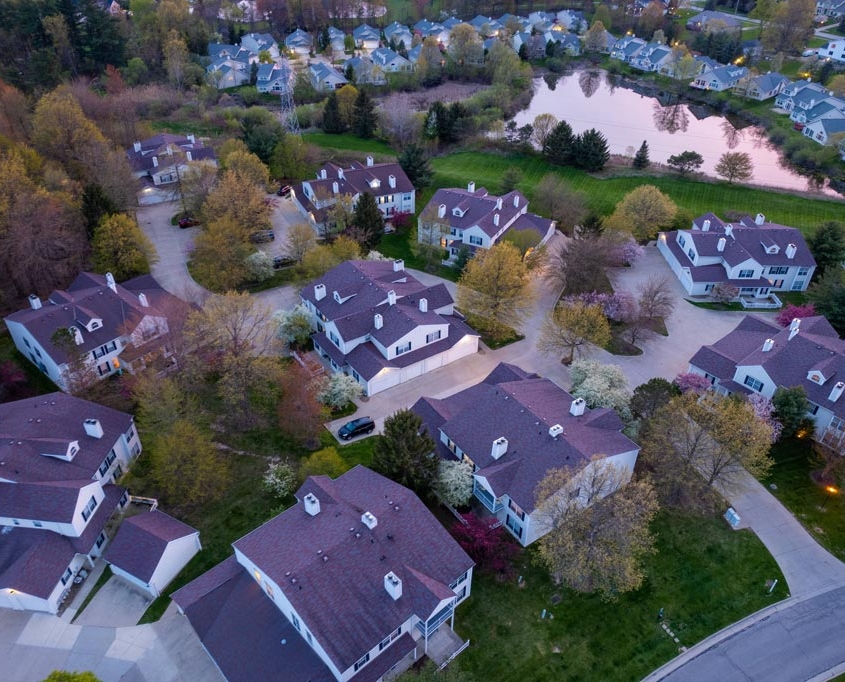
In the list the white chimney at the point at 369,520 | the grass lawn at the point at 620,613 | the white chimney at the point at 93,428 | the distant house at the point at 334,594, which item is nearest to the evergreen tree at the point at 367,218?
the white chimney at the point at 93,428

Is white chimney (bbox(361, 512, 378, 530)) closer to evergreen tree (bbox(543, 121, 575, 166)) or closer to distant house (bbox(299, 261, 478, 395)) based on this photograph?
distant house (bbox(299, 261, 478, 395))

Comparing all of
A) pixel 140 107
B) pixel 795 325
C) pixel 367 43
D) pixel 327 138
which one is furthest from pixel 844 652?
pixel 367 43

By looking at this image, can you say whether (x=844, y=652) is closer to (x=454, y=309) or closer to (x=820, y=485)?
(x=820, y=485)

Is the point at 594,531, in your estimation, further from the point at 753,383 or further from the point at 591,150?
the point at 591,150

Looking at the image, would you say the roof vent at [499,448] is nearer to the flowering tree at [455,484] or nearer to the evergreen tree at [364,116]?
the flowering tree at [455,484]

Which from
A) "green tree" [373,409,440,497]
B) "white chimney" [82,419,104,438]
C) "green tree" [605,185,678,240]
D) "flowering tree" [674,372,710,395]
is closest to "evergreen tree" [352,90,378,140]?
"green tree" [605,185,678,240]

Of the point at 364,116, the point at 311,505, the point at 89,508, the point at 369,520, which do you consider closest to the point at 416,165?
the point at 364,116

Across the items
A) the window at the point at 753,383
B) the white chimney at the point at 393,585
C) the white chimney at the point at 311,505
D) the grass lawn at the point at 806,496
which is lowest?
the grass lawn at the point at 806,496
